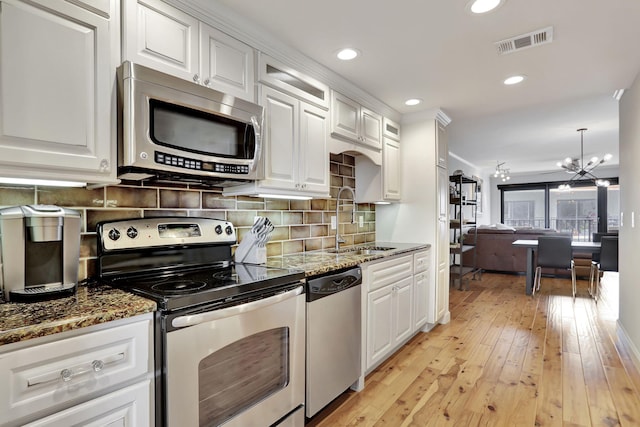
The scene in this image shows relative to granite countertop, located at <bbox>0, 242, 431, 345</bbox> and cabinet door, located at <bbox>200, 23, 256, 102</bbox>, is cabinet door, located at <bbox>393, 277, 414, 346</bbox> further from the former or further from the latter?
granite countertop, located at <bbox>0, 242, 431, 345</bbox>

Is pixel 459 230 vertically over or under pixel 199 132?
under

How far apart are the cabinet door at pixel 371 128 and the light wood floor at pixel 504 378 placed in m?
1.86

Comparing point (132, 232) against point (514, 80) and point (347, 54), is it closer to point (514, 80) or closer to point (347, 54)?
point (347, 54)

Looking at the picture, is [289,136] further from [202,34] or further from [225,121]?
[202,34]

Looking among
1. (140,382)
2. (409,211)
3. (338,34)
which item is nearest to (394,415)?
(140,382)

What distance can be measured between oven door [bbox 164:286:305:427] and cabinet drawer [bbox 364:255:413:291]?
0.79 m

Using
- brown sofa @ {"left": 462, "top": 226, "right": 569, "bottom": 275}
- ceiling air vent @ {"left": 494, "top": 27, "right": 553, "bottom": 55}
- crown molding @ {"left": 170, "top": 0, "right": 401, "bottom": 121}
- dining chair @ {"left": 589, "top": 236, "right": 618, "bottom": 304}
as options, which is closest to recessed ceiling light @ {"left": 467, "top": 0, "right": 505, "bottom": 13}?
ceiling air vent @ {"left": 494, "top": 27, "right": 553, "bottom": 55}

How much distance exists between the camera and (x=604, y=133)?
4887mm

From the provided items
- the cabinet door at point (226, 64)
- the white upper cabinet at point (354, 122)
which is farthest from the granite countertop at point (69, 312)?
the white upper cabinet at point (354, 122)

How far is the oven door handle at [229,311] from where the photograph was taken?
1.21m

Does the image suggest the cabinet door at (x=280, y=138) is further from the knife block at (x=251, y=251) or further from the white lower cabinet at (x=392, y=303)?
the white lower cabinet at (x=392, y=303)

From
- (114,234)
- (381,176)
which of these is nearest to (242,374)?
(114,234)

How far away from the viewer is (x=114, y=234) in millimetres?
1562

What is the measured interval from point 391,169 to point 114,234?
2522mm
